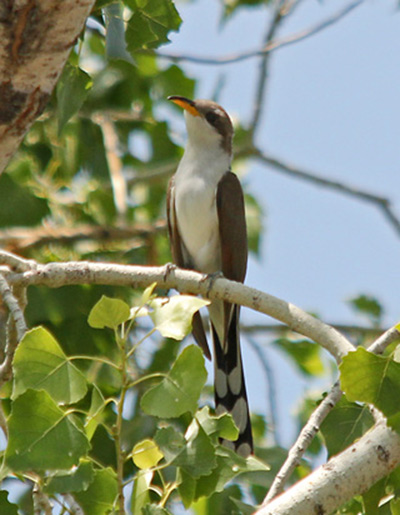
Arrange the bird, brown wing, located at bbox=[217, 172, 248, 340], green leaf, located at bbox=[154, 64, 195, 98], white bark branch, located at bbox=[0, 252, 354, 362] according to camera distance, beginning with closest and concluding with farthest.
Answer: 1. white bark branch, located at bbox=[0, 252, 354, 362]
2. the bird
3. brown wing, located at bbox=[217, 172, 248, 340]
4. green leaf, located at bbox=[154, 64, 195, 98]

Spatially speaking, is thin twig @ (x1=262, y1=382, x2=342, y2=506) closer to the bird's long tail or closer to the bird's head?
the bird's long tail

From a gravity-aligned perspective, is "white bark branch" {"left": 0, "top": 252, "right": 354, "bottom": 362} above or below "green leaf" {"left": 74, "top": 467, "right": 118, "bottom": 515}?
above

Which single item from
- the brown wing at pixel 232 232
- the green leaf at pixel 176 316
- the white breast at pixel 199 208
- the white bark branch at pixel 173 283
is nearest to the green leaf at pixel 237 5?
the white breast at pixel 199 208

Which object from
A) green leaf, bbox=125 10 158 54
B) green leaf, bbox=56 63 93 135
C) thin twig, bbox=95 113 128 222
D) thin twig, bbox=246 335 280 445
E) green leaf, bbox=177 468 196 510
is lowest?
thin twig, bbox=246 335 280 445

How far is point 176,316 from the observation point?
245cm

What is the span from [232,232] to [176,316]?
294 centimetres

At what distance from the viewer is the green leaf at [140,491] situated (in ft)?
8.36

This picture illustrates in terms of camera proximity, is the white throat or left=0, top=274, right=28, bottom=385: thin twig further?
the white throat

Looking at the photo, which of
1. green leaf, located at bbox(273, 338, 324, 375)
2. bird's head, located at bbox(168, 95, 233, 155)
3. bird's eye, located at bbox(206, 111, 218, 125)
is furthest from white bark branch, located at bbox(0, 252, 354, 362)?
bird's eye, located at bbox(206, 111, 218, 125)

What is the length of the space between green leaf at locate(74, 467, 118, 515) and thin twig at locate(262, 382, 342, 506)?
44cm

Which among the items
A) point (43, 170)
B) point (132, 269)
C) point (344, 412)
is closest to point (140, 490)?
point (344, 412)

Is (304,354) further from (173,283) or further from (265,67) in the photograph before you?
(173,283)

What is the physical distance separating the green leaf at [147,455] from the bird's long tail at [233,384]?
1.76m

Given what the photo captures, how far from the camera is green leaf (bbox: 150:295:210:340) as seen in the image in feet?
7.93
